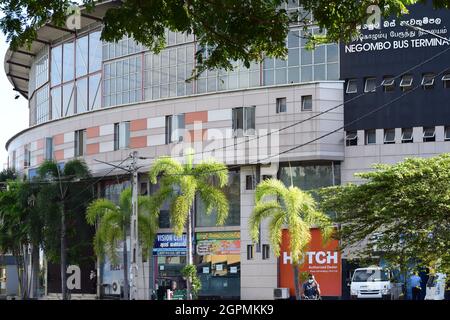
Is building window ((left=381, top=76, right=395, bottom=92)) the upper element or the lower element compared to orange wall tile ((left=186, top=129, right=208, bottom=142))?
upper

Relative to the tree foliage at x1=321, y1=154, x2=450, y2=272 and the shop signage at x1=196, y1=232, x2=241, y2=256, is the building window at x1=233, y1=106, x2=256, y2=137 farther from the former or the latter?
the tree foliage at x1=321, y1=154, x2=450, y2=272

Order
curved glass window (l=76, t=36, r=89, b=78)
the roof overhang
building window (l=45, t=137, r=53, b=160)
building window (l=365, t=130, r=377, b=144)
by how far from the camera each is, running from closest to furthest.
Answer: building window (l=365, t=130, r=377, b=144) < the roof overhang < curved glass window (l=76, t=36, r=89, b=78) < building window (l=45, t=137, r=53, b=160)

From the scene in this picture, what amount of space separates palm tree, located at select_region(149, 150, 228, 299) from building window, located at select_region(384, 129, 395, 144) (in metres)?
10.0

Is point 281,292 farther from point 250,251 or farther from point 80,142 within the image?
point 80,142

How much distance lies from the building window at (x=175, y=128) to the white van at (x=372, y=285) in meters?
16.4

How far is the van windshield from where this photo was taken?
37.6 metres

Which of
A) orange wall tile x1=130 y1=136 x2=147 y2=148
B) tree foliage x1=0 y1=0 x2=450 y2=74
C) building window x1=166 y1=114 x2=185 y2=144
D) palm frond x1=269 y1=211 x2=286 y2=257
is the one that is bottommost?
palm frond x1=269 y1=211 x2=286 y2=257

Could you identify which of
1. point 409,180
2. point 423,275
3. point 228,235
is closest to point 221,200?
point 228,235

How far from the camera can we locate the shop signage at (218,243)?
48438 millimetres

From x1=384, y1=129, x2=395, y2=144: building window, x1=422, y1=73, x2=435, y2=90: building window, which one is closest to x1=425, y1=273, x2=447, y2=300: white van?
x1=384, y1=129, x2=395, y2=144: building window

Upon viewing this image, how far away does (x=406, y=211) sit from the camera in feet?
85.9

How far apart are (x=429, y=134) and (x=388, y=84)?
360cm

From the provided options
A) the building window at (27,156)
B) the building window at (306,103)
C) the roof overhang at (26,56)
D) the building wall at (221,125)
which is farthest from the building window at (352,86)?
the building window at (27,156)
